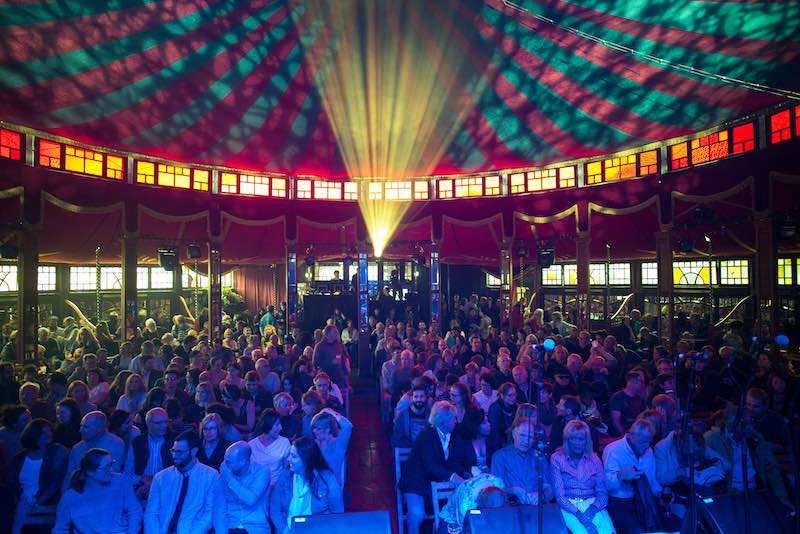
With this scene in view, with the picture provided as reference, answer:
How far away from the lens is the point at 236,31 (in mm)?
7566

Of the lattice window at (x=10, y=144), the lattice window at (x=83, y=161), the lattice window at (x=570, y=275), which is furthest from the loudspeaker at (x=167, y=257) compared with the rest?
the lattice window at (x=570, y=275)

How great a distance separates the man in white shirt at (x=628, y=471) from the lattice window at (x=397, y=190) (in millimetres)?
9691

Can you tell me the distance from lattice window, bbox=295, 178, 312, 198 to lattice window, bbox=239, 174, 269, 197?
0.77 metres

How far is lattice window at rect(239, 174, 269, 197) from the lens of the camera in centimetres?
1227

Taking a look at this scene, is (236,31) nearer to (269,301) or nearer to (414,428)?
(414,428)

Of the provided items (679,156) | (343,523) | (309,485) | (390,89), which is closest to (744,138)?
(679,156)

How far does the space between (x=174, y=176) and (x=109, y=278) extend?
8701 mm

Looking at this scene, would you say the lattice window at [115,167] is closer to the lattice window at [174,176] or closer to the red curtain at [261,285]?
the lattice window at [174,176]

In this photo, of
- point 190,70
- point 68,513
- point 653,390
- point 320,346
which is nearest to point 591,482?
point 653,390

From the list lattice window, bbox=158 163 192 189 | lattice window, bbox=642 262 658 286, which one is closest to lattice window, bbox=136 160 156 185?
lattice window, bbox=158 163 192 189

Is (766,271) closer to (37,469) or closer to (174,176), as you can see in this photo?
(37,469)

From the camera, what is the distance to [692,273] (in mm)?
16281

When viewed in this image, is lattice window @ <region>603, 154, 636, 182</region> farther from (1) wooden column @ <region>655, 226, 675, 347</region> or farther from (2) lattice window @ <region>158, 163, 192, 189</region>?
(2) lattice window @ <region>158, 163, 192, 189</region>

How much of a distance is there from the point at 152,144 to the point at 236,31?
12.4ft
